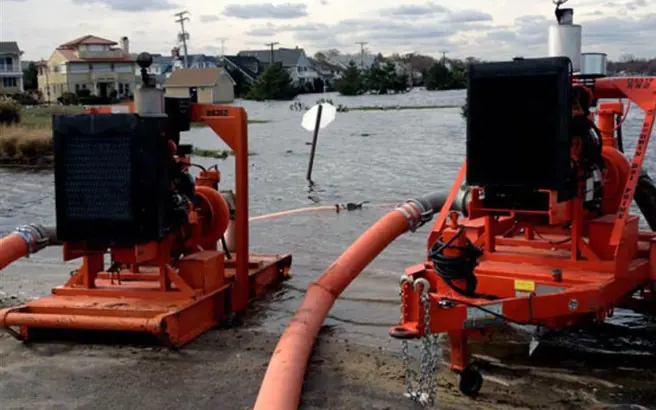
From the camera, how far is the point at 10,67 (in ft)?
281

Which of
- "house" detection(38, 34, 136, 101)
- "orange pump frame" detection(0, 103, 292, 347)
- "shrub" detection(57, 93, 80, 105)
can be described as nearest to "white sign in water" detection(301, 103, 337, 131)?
"orange pump frame" detection(0, 103, 292, 347)

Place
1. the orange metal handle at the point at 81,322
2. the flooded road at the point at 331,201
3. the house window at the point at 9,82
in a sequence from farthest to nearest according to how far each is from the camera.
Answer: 1. the house window at the point at 9,82
2. the flooded road at the point at 331,201
3. the orange metal handle at the point at 81,322

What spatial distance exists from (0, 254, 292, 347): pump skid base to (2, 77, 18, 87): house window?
8408 cm

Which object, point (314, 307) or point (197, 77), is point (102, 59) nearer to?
point (197, 77)

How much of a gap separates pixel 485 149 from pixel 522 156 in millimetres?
259

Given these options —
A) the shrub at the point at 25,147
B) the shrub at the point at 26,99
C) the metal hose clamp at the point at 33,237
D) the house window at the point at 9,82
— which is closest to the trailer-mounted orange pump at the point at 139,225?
the metal hose clamp at the point at 33,237

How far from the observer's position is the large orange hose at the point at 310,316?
5.68 m

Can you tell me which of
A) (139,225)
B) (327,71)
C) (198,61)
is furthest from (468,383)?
(327,71)

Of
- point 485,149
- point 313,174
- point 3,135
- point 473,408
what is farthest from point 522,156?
point 3,135

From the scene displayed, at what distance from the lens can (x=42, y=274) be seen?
10648 mm

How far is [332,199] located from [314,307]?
1134cm

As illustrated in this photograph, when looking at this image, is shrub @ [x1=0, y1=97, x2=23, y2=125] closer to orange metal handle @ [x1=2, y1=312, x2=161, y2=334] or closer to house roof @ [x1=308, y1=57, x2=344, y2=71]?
orange metal handle @ [x1=2, y1=312, x2=161, y2=334]

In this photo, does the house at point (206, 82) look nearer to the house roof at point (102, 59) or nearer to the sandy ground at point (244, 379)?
the house roof at point (102, 59)

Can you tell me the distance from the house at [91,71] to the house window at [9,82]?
3.31 m
